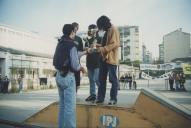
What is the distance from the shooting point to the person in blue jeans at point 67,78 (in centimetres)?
352

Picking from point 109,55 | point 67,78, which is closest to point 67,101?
point 67,78

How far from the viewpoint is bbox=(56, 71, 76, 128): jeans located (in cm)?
351

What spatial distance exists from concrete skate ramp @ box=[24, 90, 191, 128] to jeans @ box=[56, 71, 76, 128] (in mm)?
530

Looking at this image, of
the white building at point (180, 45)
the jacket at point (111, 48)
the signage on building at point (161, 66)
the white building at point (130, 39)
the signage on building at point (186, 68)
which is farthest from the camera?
the white building at point (130, 39)

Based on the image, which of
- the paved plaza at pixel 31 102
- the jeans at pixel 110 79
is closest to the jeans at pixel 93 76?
the paved plaza at pixel 31 102

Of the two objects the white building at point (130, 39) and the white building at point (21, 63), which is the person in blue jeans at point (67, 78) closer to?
the white building at point (21, 63)

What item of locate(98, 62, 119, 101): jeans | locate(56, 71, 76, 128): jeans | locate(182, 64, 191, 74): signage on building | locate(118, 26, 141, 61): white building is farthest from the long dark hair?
locate(118, 26, 141, 61): white building

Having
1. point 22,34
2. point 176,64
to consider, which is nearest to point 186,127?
point 176,64

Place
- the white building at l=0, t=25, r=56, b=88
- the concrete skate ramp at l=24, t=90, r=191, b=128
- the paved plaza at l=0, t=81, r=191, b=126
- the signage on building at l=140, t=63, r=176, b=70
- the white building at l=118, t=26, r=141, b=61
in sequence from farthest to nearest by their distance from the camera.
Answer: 1. the white building at l=118, t=26, r=141, b=61
2. the white building at l=0, t=25, r=56, b=88
3. the signage on building at l=140, t=63, r=176, b=70
4. the paved plaza at l=0, t=81, r=191, b=126
5. the concrete skate ramp at l=24, t=90, r=191, b=128

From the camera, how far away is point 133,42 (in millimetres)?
76375

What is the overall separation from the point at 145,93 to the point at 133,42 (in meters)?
73.7

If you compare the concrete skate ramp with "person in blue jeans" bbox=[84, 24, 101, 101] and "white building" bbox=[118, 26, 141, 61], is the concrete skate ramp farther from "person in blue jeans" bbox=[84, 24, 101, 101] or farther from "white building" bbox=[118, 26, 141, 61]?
"white building" bbox=[118, 26, 141, 61]

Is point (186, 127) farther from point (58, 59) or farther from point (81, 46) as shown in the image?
point (81, 46)

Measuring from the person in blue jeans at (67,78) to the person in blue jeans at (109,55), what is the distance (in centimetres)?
70
